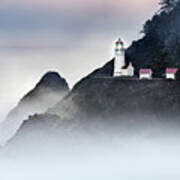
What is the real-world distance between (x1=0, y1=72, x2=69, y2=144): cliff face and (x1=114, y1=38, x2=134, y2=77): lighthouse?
30.7 metres

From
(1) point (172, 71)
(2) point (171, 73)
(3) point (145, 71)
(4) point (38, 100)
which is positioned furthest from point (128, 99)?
(4) point (38, 100)

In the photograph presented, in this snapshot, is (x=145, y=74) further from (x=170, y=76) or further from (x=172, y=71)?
(x=172, y=71)

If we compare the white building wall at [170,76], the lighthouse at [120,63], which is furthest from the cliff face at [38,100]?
the white building wall at [170,76]

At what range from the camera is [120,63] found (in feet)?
498

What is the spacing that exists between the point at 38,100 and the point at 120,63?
4092 cm

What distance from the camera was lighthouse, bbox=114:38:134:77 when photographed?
14850 cm

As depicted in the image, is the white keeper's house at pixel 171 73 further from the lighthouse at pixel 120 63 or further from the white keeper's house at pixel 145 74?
the lighthouse at pixel 120 63

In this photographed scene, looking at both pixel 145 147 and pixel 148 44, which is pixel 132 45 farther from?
pixel 145 147

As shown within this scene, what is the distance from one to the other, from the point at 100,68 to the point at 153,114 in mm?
31823

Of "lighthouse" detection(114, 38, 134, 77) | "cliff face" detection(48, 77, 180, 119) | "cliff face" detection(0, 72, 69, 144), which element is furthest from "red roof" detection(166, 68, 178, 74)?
"cliff face" detection(0, 72, 69, 144)

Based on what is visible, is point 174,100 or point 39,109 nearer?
point 174,100

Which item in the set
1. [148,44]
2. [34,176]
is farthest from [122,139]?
[148,44]

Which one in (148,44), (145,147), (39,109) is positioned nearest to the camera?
(145,147)

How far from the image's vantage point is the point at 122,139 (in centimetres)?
13375
